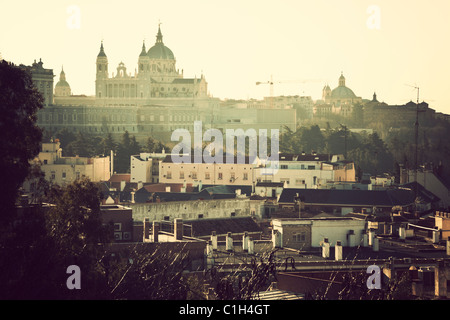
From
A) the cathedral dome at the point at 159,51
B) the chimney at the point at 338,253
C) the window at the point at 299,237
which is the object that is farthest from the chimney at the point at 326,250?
the cathedral dome at the point at 159,51

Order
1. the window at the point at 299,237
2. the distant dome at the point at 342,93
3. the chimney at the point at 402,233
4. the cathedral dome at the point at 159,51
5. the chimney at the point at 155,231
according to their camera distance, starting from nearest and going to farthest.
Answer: the chimney at the point at 155,231 < the window at the point at 299,237 < the chimney at the point at 402,233 < the cathedral dome at the point at 159,51 < the distant dome at the point at 342,93

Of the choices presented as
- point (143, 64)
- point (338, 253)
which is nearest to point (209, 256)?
point (338, 253)

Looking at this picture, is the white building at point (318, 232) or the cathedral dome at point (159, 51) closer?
the white building at point (318, 232)

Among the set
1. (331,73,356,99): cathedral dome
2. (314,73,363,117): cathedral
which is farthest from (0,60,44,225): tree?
(331,73,356,99): cathedral dome

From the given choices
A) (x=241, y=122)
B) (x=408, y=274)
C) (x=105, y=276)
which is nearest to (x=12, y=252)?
A: (x=105, y=276)

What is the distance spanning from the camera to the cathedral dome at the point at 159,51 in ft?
362

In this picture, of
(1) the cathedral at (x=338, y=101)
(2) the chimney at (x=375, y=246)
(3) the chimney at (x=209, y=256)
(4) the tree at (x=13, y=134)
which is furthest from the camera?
(1) the cathedral at (x=338, y=101)

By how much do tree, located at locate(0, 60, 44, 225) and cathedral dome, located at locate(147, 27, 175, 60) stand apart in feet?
320

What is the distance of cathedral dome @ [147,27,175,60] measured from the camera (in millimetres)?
110312

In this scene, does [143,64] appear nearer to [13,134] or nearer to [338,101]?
[338,101]

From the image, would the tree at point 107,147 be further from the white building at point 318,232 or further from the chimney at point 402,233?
the white building at point 318,232

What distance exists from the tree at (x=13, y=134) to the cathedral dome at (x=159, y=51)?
97547 mm

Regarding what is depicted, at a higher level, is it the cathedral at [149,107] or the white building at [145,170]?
the cathedral at [149,107]
